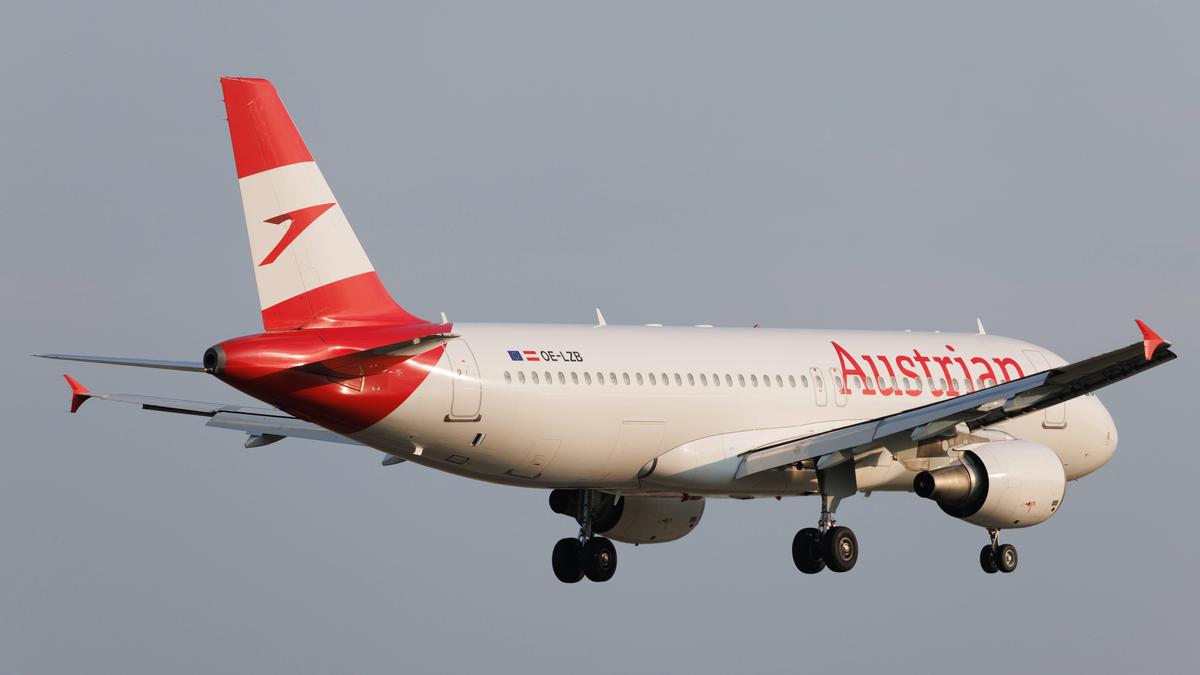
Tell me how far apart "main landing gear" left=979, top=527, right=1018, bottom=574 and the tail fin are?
15205 millimetres

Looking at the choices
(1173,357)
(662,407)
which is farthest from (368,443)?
(1173,357)

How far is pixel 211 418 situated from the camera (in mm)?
36875

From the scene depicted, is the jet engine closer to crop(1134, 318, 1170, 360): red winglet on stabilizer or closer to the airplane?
the airplane

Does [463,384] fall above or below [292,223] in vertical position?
below

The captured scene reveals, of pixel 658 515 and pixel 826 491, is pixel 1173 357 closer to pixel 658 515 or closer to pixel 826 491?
pixel 826 491

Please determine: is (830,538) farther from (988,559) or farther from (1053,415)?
(1053,415)

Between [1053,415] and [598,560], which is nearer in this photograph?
[598,560]

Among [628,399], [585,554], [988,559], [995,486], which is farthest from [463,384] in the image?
[988,559]

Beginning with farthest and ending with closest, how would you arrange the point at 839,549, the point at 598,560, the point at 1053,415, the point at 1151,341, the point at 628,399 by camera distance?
the point at 1053,415 → the point at 598,560 → the point at 839,549 → the point at 628,399 → the point at 1151,341

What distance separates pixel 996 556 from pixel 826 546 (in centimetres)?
536

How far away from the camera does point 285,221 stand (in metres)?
29.9

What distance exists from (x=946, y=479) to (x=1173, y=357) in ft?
22.6

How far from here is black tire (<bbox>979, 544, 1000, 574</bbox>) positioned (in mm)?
38750

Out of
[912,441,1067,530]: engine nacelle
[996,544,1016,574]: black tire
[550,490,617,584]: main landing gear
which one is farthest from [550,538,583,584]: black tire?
[996,544,1016,574]: black tire
